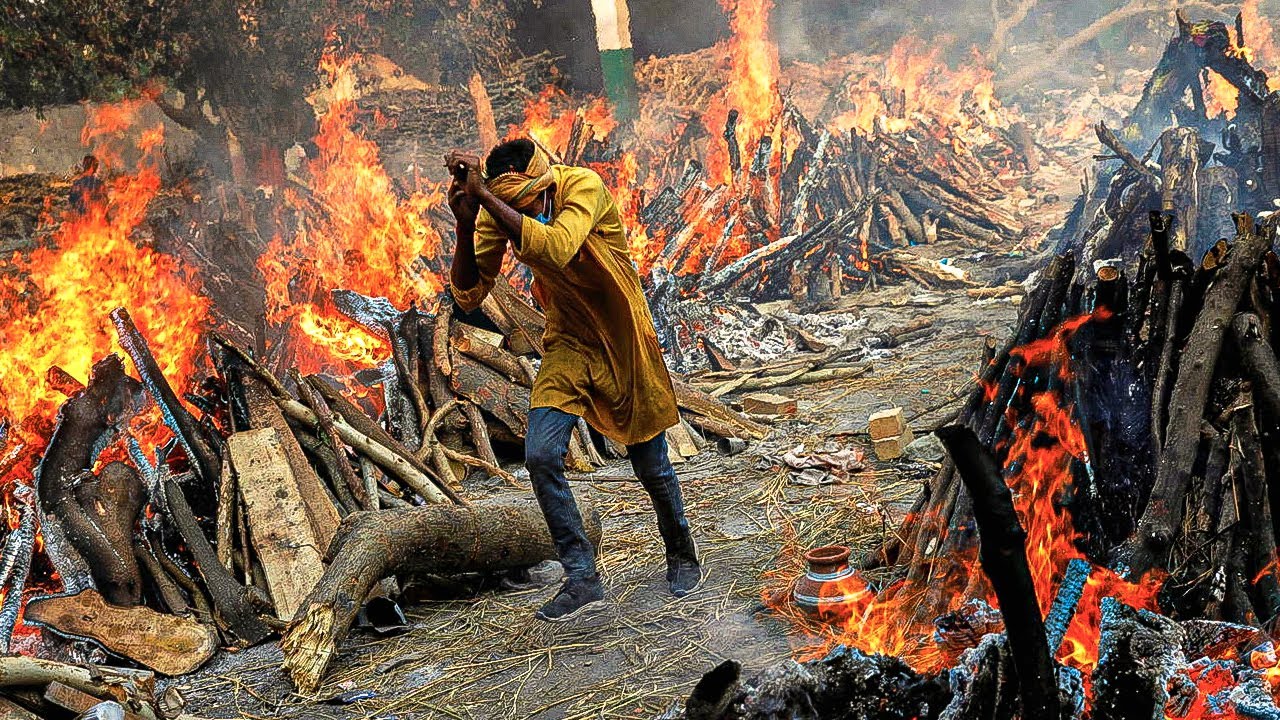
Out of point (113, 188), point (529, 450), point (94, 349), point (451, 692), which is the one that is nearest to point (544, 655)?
point (451, 692)

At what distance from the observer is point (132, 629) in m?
4.60

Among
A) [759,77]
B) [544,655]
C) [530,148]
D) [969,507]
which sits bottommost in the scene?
[544,655]

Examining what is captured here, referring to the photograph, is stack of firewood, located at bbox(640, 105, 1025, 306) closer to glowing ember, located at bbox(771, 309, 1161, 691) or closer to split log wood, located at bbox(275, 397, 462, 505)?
split log wood, located at bbox(275, 397, 462, 505)

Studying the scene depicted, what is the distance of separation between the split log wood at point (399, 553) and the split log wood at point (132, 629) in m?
0.58

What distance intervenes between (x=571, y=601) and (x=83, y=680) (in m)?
1.99

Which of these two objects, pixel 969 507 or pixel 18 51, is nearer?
pixel 969 507

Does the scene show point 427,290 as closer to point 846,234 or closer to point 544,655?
point 846,234

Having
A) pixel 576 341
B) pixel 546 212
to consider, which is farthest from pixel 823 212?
pixel 546 212

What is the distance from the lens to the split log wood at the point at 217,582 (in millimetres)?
4816

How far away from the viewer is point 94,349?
8.69 metres

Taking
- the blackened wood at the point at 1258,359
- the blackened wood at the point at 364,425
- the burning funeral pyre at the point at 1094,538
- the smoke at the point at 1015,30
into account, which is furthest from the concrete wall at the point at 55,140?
the smoke at the point at 1015,30

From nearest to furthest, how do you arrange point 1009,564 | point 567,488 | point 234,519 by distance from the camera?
point 1009,564, point 567,488, point 234,519

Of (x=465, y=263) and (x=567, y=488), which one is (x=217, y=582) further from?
(x=465, y=263)

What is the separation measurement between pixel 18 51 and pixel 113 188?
1.31 meters
